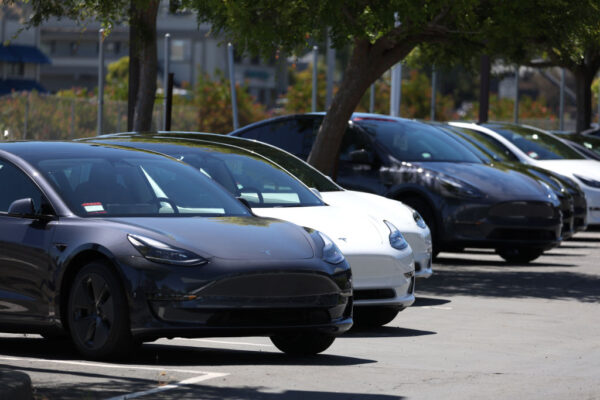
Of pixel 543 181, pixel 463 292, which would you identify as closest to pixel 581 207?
pixel 543 181

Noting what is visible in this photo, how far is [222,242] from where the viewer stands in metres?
9.12

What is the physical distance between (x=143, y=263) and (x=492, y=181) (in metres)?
9.25

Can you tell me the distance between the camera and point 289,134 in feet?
61.7

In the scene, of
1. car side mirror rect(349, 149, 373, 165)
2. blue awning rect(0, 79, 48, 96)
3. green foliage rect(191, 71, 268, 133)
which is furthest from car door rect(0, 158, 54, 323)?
blue awning rect(0, 79, 48, 96)

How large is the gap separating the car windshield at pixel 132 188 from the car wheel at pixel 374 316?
1726 millimetres

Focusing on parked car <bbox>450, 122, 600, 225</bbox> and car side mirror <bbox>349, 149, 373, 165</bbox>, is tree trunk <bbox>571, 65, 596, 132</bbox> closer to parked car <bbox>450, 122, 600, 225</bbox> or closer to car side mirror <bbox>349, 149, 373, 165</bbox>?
parked car <bbox>450, 122, 600, 225</bbox>

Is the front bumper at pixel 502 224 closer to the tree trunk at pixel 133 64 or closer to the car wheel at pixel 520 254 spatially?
the car wheel at pixel 520 254

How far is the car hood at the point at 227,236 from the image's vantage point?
356 inches

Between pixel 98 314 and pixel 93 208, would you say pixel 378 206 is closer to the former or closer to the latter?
pixel 93 208

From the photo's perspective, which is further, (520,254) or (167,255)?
(520,254)

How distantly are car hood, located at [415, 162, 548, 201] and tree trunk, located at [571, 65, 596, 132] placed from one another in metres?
16.4

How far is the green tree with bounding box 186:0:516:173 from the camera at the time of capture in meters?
17.9

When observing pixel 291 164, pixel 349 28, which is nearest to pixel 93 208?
pixel 291 164

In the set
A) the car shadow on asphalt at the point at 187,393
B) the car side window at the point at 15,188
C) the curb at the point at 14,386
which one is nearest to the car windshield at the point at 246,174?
the car side window at the point at 15,188
